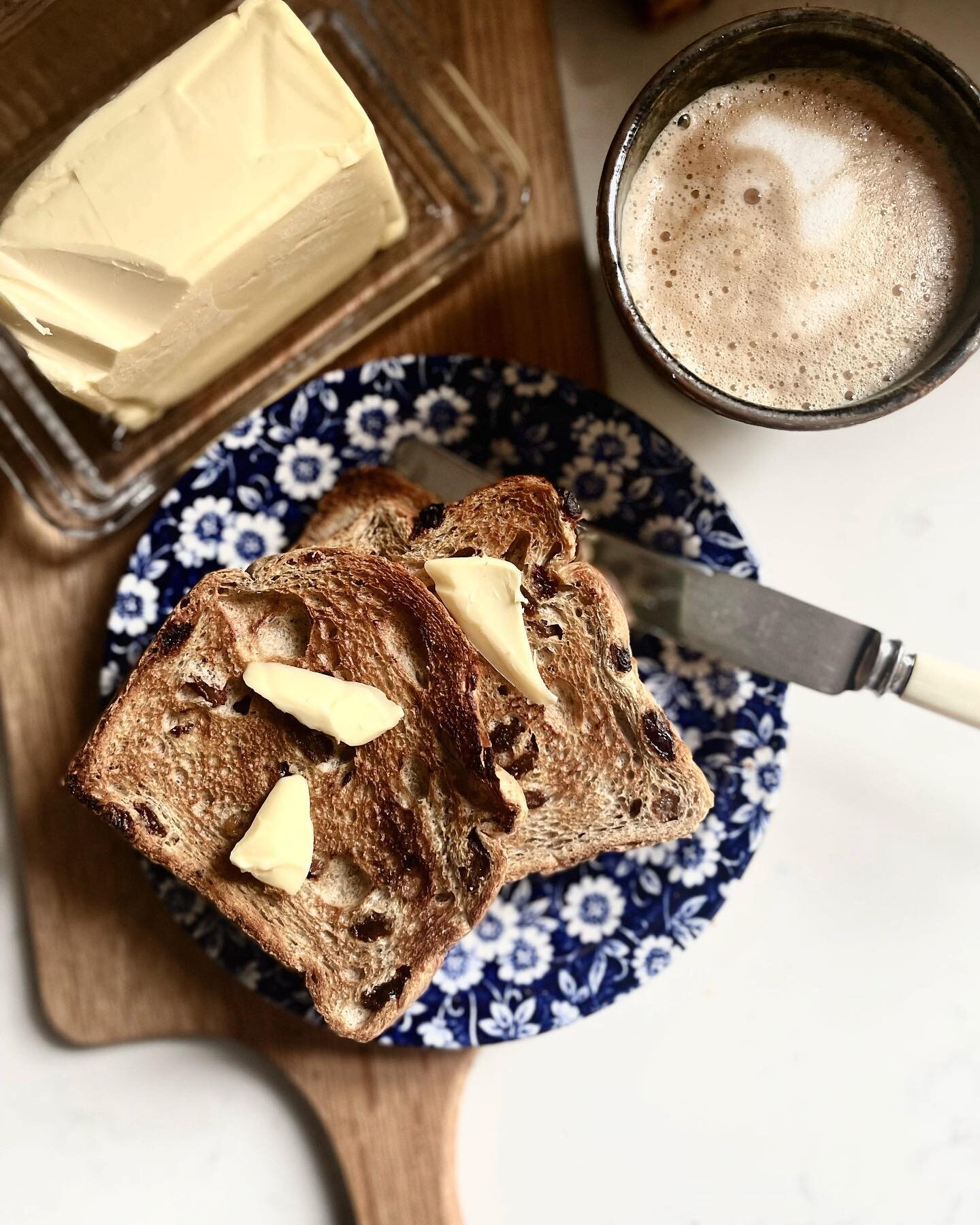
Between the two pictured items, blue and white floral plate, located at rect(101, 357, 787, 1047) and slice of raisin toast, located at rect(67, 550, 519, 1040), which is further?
blue and white floral plate, located at rect(101, 357, 787, 1047)

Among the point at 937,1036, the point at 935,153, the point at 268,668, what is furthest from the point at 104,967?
the point at 935,153

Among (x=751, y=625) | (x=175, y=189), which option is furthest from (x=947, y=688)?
(x=175, y=189)

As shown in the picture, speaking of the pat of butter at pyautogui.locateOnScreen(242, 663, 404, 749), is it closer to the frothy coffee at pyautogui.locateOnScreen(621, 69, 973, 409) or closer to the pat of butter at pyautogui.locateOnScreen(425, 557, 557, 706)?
the pat of butter at pyautogui.locateOnScreen(425, 557, 557, 706)

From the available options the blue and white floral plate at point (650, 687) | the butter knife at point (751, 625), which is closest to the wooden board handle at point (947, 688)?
the butter knife at point (751, 625)

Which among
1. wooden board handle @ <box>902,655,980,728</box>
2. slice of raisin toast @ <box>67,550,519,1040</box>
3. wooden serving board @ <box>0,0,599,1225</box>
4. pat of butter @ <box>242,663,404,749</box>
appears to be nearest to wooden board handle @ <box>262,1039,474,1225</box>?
wooden serving board @ <box>0,0,599,1225</box>

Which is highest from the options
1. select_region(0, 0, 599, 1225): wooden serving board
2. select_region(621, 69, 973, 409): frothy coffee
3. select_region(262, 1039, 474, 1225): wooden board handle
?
select_region(621, 69, 973, 409): frothy coffee

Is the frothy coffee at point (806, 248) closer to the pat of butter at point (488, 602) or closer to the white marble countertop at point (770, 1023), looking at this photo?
the white marble countertop at point (770, 1023)

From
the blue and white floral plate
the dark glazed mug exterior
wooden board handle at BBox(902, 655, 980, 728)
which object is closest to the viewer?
the dark glazed mug exterior

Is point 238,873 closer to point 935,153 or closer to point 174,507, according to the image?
point 174,507
